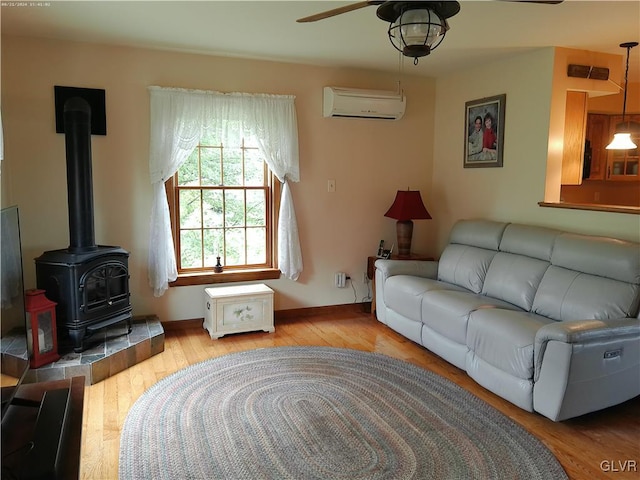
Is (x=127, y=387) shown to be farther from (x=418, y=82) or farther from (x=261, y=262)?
(x=418, y=82)

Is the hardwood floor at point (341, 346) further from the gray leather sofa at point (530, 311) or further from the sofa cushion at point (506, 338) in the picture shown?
the sofa cushion at point (506, 338)

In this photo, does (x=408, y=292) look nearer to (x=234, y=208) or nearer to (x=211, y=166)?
(x=234, y=208)

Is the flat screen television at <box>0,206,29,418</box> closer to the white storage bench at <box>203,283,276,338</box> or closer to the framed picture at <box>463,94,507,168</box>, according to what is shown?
the white storage bench at <box>203,283,276,338</box>

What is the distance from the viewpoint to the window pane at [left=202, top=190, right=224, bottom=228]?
4273 millimetres

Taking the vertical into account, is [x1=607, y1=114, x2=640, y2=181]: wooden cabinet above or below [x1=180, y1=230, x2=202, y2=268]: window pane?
above

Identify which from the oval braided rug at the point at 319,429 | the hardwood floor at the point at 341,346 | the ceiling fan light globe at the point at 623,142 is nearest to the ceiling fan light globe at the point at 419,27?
the oval braided rug at the point at 319,429

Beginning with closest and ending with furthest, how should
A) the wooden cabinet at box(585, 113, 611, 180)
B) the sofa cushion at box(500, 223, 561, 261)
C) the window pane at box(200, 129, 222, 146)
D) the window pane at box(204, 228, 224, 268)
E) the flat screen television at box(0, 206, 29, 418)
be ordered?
1. the flat screen television at box(0, 206, 29, 418)
2. the sofa cushion at box(500, 223, 561, 261)
3. the window pane at box(200, 129, 222, 146)
4. the window pane at box(204, 228, 224, 268)
5. the wooden cabinet at box(585, 113, 611, 180)

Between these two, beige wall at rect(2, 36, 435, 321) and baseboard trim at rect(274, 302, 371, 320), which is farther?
baseboard trim at rect(274, 302, 371, 320)

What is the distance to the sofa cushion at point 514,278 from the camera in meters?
3.42

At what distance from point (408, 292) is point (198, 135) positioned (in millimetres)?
2190

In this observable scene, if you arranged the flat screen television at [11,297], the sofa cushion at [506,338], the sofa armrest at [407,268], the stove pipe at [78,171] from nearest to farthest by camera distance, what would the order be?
1. the flat screen television at [11,297]
2. the sofa cushion at [506,338]
3. the stove pipe at [78,171]
4. the sofa armrest at [407,268]

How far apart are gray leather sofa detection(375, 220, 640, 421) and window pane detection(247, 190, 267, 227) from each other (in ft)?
3.98

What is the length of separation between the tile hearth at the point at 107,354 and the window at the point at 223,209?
0.68 metres

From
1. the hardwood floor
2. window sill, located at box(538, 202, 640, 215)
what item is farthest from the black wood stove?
window sill, located at box(538, 202, 640, 215)
